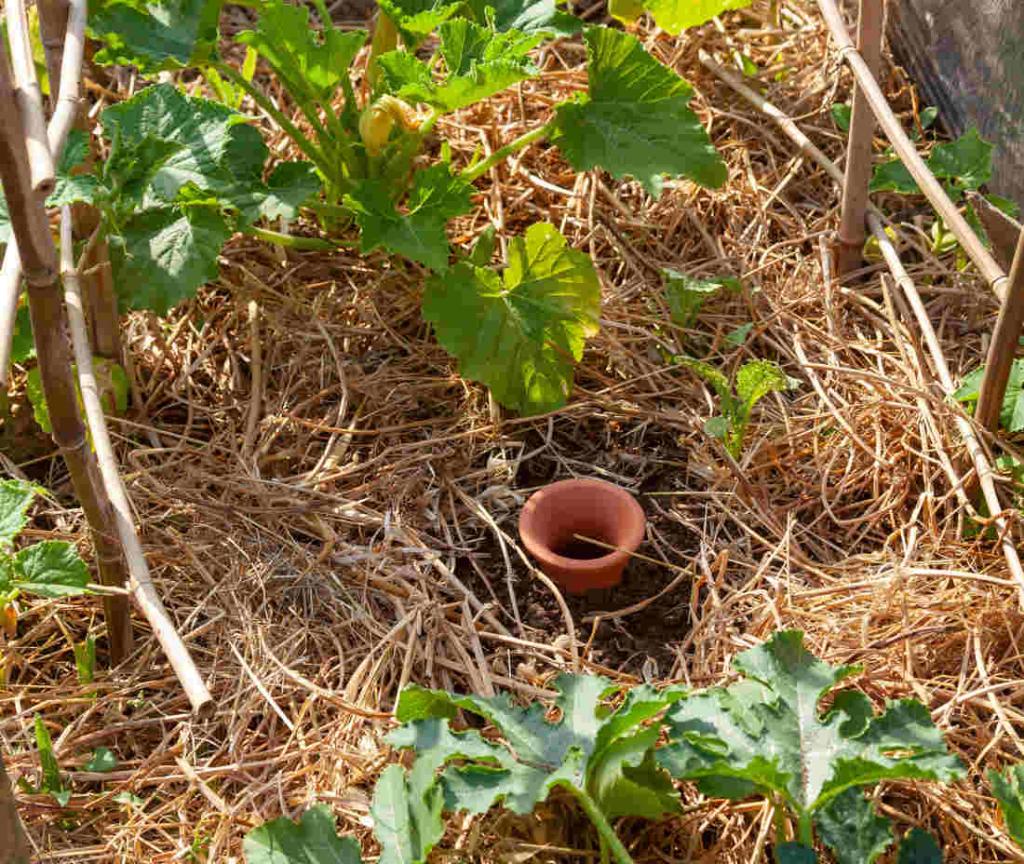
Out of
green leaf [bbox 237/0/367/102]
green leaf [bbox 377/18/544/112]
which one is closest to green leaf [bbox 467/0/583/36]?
green leaf [bbox 377/18/544/112]

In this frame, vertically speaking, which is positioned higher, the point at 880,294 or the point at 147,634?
the point at 880,294

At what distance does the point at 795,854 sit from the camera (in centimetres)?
147

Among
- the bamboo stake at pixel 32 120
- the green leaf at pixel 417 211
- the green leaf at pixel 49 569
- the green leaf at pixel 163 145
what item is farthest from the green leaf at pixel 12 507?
the green leaf at pixel 417 211

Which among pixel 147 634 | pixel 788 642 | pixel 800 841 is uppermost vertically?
pixel 788 642

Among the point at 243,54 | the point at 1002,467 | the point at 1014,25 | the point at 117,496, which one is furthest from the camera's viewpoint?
the point at 243,54

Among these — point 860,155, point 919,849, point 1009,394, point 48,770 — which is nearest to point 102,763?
point 48,770

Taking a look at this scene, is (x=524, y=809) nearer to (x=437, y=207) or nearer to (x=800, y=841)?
(x=800, y=841)

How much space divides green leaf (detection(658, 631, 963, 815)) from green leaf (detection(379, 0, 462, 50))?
3.67 ft

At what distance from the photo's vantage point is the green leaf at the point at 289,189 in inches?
81.7

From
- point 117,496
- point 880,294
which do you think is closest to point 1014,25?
point 880,294

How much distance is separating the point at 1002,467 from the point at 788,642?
1.84 feet

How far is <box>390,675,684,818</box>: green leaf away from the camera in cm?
150

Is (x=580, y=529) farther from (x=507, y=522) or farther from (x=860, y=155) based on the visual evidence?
(x=860, y=155)

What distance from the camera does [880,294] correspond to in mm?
2369
